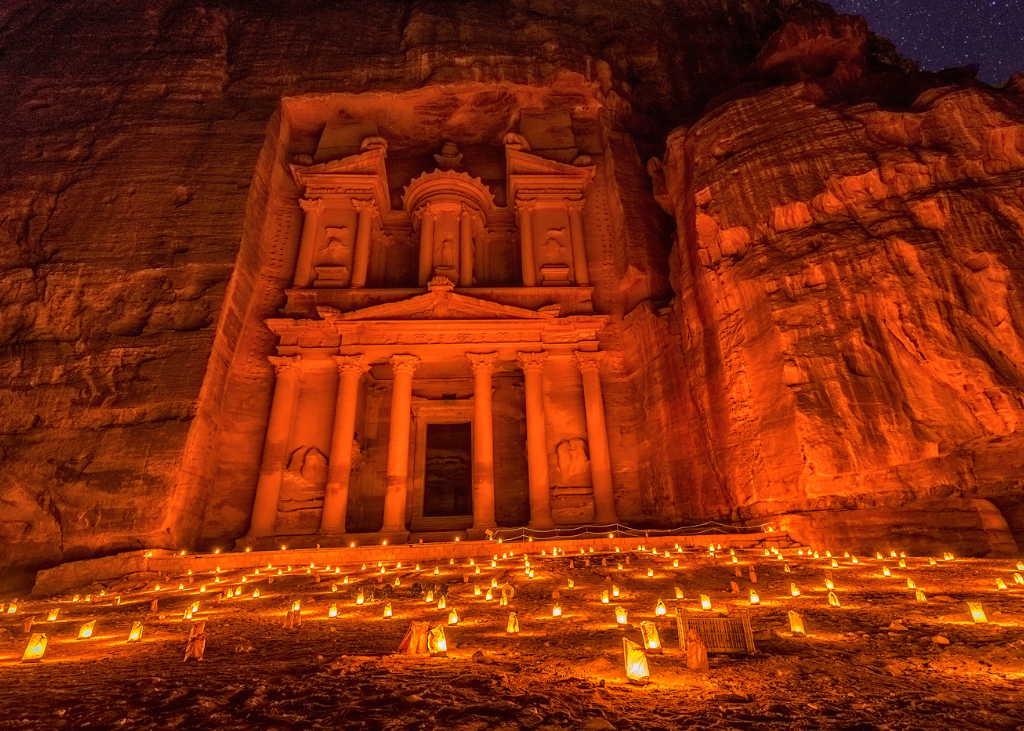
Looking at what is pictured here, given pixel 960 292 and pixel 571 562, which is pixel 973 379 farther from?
pixel 571 562

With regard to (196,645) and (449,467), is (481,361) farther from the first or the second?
(196,645)

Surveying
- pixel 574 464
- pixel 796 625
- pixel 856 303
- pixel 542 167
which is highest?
pixel 542 167

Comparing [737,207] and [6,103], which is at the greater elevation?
[6,103]

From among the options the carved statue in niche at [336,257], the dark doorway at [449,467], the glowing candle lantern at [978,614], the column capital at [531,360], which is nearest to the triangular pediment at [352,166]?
the carved statue in niche at [336,257]

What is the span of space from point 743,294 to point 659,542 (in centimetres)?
667

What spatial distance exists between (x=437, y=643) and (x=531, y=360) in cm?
1414

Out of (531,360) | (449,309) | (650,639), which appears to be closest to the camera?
(650,639)

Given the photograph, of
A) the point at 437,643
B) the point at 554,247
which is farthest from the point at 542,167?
the point at 437,643

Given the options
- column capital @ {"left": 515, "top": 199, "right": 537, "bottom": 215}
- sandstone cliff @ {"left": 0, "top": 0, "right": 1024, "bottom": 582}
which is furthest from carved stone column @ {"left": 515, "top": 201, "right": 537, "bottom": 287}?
sandstone cliff @ {"left": 0, "top": 0, "right": 1024, "bottom": 582}

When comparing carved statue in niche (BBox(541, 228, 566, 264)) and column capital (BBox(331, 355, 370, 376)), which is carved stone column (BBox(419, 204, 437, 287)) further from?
carved statue in niche (BBox(541, 228, 566, 264))

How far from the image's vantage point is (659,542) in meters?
12.4

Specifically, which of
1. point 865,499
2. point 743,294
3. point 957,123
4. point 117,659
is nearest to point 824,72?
point 957,123

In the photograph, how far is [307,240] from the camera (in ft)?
66.6

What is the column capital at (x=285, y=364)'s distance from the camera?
17.6m
